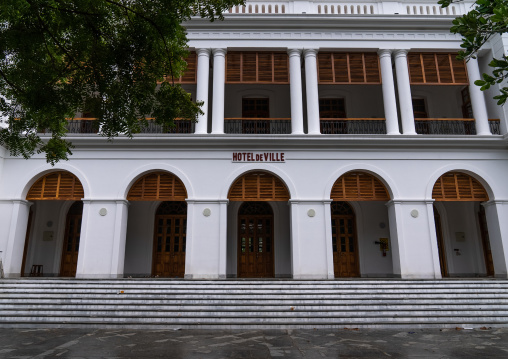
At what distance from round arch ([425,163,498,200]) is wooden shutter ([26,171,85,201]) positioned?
1116 cm

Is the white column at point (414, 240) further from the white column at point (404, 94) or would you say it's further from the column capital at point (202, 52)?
the column capital at point (202, 52)

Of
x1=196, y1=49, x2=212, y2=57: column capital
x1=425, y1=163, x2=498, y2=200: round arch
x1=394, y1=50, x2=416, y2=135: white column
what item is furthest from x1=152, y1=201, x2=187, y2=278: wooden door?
x1=425, y1=163, x2=498, y2=200: round arch

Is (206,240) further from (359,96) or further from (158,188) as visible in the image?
(359,96)

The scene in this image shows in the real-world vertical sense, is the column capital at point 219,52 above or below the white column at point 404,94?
above

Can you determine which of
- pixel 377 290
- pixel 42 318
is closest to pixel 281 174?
pixel 377 290

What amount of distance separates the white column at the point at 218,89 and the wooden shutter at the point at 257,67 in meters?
0.33

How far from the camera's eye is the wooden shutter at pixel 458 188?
12.3 metres

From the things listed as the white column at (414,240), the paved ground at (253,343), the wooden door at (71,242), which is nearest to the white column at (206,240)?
the paved ground at (253,343)

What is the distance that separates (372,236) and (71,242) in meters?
11.1

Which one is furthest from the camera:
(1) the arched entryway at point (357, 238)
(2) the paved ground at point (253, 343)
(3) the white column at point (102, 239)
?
(1) the arched entryway at point (357, 238)

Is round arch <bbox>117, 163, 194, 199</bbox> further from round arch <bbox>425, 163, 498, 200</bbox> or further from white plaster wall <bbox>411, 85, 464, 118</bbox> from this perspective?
white plaster wall <bbox>411, 85, 464, 118</bbox>

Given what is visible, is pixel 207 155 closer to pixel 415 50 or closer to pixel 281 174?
pixel 281 174

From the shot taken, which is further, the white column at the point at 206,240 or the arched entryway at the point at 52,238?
the arched entryway at the point at 52,238

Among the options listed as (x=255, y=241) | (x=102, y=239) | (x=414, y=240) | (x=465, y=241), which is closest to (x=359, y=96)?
(x=414, y=240)
